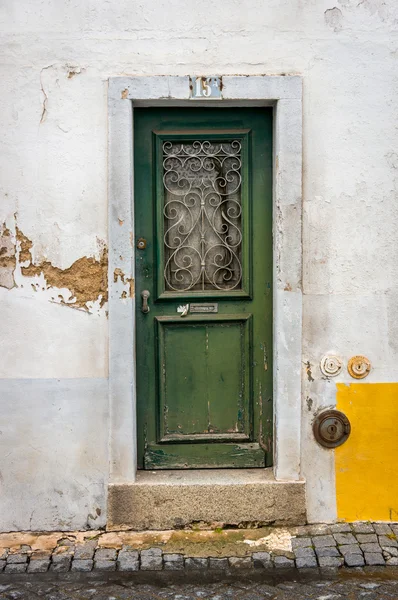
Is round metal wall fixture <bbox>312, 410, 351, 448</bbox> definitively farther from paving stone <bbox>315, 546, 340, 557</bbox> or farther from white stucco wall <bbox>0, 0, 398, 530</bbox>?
paving stone <bbox>315, 546, 340, 557</bbox>

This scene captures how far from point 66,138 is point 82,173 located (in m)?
0.24

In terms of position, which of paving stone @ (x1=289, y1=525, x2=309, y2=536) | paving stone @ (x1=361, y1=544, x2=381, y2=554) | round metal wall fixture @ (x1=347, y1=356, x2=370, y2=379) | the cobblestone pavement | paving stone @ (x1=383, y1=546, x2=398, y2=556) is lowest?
the cobblestone pavement

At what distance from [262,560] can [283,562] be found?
125mm

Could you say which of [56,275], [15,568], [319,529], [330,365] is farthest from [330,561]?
[56,275]

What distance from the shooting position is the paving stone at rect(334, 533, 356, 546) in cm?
438

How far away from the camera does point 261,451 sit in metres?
4.77

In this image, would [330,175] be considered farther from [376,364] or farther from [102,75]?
[102,75]

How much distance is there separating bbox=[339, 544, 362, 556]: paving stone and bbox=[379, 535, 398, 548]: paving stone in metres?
0.16

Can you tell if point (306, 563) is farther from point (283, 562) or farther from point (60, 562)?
point (60, 562)

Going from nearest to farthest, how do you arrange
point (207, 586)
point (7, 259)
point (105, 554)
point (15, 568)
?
1. point (207, 586)
2. point (15, 568)
3. point (105, 554)
4. point (7, 259)

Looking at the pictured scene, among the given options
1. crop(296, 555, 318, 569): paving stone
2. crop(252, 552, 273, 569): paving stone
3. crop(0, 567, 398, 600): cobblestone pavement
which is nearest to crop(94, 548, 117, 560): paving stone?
crop(0, 567, 398, 600): cobblestone pavement

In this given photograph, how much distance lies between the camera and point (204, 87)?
4.45m

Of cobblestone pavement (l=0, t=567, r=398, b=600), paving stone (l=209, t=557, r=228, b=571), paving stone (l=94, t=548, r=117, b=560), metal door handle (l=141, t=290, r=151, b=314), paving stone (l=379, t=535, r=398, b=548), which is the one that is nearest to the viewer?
cobblestone pavement (l=0, t=567, r=398, b=600)

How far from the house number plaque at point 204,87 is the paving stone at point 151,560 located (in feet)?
9.30
